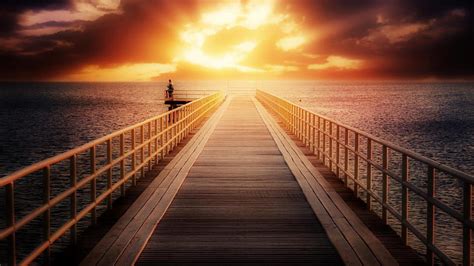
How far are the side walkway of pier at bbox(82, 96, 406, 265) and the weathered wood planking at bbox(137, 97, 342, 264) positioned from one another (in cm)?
1

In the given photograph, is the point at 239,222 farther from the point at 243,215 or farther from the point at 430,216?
the point at 430,216

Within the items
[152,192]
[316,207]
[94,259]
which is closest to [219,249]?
A: [94,259]

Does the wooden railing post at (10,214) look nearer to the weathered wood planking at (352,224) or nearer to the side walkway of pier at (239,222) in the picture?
the side walkway of pier at (239,222)

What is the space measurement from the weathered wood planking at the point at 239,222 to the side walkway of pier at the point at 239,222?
0.04 ft

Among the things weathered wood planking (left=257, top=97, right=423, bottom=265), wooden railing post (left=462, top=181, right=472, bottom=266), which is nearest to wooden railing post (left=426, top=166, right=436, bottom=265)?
weathered wood planking (left=257, top=97, right=423, bottom=265)

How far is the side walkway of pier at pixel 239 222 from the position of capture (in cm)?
621

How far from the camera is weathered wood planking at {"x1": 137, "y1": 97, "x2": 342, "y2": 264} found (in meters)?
6.23

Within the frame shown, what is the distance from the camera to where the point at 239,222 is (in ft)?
25.4

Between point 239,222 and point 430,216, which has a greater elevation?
point 430,216

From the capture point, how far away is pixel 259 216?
812 cm

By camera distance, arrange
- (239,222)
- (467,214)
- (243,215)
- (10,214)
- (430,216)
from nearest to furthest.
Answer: (10,214)
(467,214)
(430,216)
(239,222)
(243,215)

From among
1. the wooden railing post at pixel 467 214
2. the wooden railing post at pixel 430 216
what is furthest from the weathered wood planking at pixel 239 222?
the wooden railing post at pixel 467 214

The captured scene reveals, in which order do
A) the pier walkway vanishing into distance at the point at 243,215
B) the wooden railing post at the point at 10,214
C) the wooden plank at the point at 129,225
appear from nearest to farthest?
the wooden railing post at the point at 10,214 → the pier walkway vanishing into distance at the point at 243,215 → the wooden plank at the point at 129,225

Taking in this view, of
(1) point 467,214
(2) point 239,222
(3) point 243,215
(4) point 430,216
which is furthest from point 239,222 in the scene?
(1) point 467,214
